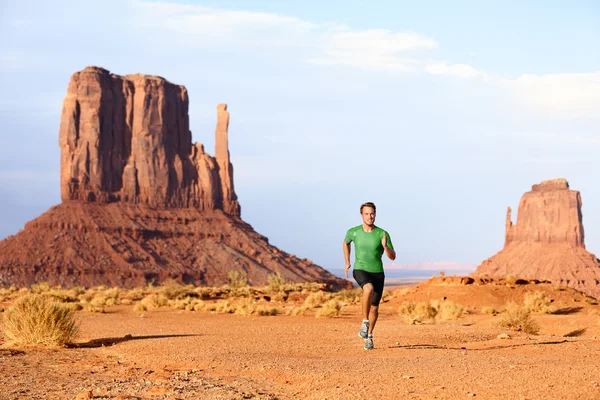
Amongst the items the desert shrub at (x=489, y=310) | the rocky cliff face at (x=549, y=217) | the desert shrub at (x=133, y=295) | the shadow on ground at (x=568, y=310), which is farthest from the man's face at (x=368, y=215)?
the rocky cliff face at (x=549, y=217)

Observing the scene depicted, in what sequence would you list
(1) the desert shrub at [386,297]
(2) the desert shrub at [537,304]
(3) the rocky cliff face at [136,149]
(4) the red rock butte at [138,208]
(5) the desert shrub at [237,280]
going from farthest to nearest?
(3) the rocky cliff face at [136,149], (4) the red rock butte at [138,208], (5) the desert shrub at [237,280], (1) the desert shrub at [386,297], (2) the desert shrub at [537,304]

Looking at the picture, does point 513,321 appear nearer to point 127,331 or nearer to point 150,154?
point 127,331

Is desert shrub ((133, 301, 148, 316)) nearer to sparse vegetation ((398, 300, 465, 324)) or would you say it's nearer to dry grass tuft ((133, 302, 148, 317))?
dry grass tuft ((133, 302, 148, 317))

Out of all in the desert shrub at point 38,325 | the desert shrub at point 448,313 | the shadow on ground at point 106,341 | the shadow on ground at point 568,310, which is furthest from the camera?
the shadow on ground at point 568,310

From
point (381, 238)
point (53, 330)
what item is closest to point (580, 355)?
point (381, 238)

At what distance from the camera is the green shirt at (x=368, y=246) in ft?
40.2

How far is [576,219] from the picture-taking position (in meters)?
121

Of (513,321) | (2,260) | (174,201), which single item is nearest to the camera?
(513,321)

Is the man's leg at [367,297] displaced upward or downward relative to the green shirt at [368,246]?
downward

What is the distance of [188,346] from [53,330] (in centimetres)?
261

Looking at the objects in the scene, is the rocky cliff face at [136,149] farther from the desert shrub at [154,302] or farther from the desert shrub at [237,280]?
the desert shrub at [154,302]

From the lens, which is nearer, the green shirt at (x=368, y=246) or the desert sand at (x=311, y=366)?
the desert sand at (x=311, y=366)

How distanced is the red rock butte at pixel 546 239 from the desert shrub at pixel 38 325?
98.6 meters

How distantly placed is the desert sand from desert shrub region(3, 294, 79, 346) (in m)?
0.39
